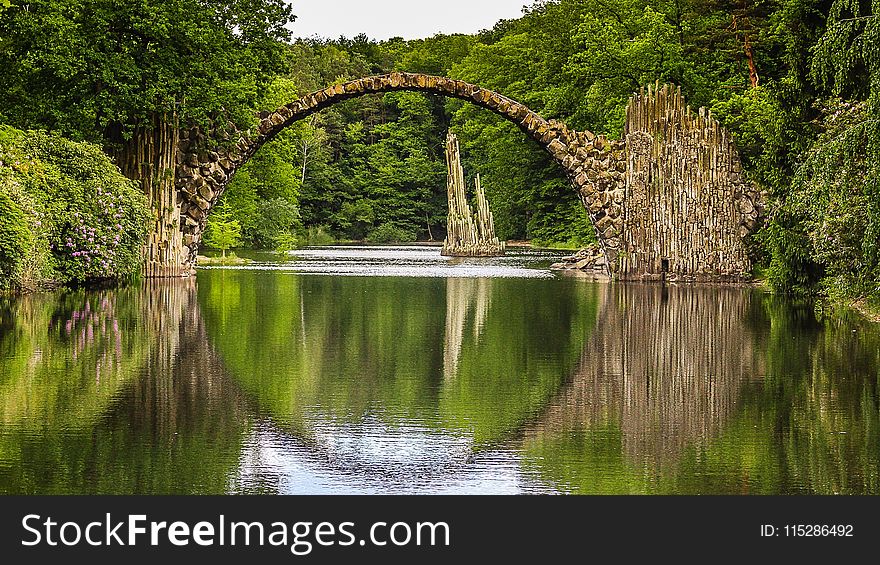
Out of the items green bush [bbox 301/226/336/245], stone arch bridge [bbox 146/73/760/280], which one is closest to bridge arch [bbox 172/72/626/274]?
stone arch bridge [bbox 146/73/760/280]

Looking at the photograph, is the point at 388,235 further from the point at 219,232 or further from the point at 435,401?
the point at 435,401

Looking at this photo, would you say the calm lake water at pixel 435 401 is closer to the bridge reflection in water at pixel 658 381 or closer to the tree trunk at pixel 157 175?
the bridge reflection in water at pixel 658 381

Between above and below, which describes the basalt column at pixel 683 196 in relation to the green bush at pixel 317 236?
above

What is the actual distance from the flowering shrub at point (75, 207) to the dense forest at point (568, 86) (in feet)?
4.12

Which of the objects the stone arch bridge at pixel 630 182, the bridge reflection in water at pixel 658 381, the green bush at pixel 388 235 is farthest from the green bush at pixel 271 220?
the bridge reflection in water at pixel 658 381

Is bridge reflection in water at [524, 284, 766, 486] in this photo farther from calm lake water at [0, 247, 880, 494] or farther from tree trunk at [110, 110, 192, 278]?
tree trunk at [110, 110, 192, 278]

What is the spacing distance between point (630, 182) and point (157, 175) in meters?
10.1

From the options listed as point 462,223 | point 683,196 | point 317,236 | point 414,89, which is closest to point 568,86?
point 462,223

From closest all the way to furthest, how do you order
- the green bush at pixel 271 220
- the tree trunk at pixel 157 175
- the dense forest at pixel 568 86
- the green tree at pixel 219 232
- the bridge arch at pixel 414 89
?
the dense forest at pixel 568 86 → the tree trunk at pixel 157 175 → the bridge arch at pixel 414 89 → the green tree at pixel 219 232 → the green bush at pixel 271 220

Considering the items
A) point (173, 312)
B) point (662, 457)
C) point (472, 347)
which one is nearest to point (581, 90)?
point (173, 312)

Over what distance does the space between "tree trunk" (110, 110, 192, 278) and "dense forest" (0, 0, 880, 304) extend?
25 centimetres

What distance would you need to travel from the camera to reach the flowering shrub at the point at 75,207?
23922mm
